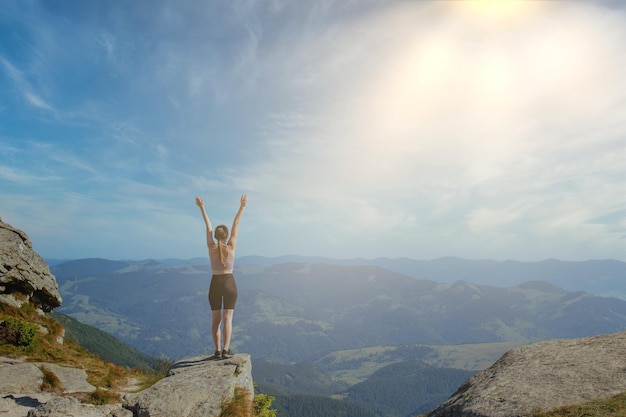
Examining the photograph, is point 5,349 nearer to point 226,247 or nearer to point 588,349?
point 226,247

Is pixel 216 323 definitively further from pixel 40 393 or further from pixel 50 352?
pixel 50 352

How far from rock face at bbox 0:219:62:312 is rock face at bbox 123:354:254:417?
1365cm

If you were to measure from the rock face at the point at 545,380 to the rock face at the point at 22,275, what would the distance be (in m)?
23.6

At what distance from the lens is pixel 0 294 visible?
67.2 feet

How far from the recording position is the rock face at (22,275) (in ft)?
69.3

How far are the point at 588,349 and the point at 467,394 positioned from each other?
4.25 m

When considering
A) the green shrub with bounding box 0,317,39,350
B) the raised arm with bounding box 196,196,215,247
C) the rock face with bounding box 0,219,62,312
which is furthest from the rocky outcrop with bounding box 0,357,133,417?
the rock face with bounding box 0,219,62,312

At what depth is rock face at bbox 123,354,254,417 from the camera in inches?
437

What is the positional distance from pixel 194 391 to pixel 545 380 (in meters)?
10.5

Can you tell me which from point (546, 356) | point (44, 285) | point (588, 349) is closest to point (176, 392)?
point (546, 356)

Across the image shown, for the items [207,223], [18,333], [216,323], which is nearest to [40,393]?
[18,333]

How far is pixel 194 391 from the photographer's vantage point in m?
12.0

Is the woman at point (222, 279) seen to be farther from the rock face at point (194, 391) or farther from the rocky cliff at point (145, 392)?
the rocky cliff at point (145, 392)

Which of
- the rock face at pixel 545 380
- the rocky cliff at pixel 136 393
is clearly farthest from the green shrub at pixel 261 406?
the rock face at pixel 545 380
